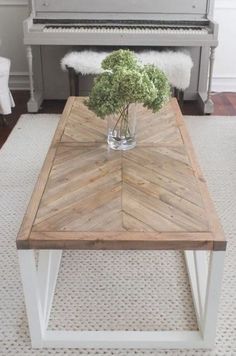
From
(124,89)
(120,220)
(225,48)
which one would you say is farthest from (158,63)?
(120,220)

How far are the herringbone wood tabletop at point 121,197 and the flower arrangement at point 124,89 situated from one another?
167mm

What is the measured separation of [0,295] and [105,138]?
0.76 meters

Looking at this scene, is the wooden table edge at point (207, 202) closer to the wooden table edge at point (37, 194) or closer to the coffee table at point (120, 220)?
the coffee table at point (120, 220)

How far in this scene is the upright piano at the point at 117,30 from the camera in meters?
3.12

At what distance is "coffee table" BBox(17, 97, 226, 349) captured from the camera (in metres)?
1.23

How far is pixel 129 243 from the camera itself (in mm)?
1221

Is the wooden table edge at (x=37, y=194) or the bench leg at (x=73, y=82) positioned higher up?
the wooden table edge at (x=37, y=194)

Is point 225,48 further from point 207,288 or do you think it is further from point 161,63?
point 207,288

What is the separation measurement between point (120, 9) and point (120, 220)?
2.48 meters

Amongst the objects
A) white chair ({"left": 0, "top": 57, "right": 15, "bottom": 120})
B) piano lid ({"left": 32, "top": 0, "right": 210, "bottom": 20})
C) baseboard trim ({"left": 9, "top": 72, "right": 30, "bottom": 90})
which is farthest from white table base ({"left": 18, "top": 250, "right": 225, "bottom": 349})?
baseboard trim ({"left": 9, "top": 72, "right": 30, "bottom": 90})

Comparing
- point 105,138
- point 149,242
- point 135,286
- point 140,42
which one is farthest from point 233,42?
point 149,242

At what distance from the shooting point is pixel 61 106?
145 inches

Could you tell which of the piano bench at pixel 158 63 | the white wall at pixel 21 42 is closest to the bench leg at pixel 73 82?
the piano bench at pixel 158 63

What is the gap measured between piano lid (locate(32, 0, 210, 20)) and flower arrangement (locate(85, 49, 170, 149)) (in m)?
1.79
